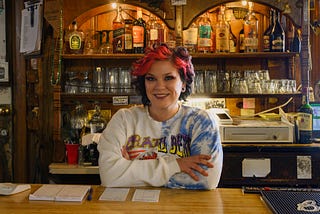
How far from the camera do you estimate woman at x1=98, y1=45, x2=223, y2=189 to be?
5.23 feet

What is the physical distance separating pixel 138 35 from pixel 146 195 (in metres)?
1.62

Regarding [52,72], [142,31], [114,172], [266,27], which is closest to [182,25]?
[142,31]

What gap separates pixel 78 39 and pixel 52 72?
0.32m

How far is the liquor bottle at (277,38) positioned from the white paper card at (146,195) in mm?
1771

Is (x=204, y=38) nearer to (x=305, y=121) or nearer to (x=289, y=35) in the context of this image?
(x=289, y=35)

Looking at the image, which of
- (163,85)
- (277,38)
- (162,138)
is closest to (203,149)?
(162,138)

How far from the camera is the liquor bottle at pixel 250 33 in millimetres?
2832

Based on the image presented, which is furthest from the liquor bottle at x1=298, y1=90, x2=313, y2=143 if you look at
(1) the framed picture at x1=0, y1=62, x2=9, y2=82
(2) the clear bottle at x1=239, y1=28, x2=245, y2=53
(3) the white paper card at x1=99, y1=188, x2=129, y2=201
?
(1) the framed picture at x1=0, y1=62, x2=9, y2=82

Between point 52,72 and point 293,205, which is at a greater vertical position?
point 52,72

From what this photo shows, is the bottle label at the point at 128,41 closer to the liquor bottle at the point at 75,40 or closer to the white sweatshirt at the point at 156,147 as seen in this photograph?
the liquor bottle at the point at 75,40

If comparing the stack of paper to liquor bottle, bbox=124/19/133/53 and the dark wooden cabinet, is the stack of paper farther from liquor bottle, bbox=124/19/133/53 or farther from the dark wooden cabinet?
liquor bottle, bbox=124/19/133/53

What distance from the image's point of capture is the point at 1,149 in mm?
2990

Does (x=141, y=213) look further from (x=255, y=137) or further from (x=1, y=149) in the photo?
(x=1, y=149)

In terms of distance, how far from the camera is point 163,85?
1.78 metres
